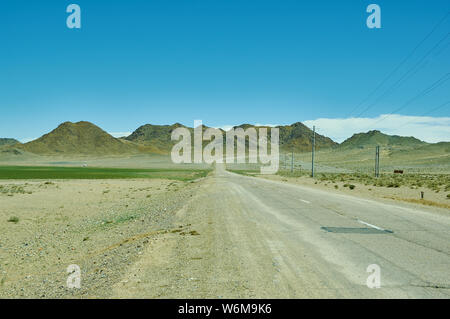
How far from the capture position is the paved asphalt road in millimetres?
5875

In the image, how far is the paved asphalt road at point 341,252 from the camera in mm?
5875

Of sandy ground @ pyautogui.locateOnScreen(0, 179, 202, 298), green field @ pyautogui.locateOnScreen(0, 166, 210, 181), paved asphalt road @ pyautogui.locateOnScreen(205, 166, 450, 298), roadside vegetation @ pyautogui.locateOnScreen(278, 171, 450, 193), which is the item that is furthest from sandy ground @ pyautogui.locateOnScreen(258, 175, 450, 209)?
green field @ pyautogui.locateOnScreen(0, 166, 210, 181)

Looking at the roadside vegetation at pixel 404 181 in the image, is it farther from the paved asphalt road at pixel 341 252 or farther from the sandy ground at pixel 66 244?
the sandy ground at pixel 66 244

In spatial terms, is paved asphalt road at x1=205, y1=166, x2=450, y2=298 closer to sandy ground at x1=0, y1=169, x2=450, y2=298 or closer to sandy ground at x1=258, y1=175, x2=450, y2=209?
sandy ground at x1=0, y1=169, x2=450, y2=298

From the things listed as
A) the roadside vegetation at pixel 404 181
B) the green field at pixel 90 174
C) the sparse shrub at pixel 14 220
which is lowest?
the sparse shrub at pixel 14 220

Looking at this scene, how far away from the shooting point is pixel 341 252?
834cm

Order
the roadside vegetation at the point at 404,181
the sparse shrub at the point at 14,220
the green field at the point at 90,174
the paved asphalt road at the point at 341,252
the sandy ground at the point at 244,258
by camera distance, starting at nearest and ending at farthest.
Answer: the paved asphalt road at the point at 341,252, the sandy ground at the point at 244,258, the sparse shrub at the point at 14,220, the roadside vegetation at the point at 404,181, the green field at the point at 90,174

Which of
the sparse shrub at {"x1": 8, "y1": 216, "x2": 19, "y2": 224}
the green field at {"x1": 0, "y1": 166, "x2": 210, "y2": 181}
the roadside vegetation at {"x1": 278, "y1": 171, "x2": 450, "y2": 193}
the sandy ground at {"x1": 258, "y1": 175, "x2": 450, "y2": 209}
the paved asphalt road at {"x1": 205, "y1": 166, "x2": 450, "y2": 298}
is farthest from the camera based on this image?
the green field at {"x1": 0, "y1": 166, "x2": 210, "y2": 181}

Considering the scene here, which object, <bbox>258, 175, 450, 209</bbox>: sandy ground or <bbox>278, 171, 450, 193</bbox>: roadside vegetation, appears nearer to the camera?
<bbox>258, 175, 450, 209</bbox>: sandy ground

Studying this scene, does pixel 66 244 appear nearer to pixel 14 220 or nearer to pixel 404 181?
pixel 14 220

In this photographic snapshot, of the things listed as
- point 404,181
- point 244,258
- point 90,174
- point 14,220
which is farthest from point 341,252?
point 90,174

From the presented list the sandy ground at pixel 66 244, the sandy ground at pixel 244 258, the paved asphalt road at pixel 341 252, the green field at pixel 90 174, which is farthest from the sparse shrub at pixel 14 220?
the green field at pixel 90 174
